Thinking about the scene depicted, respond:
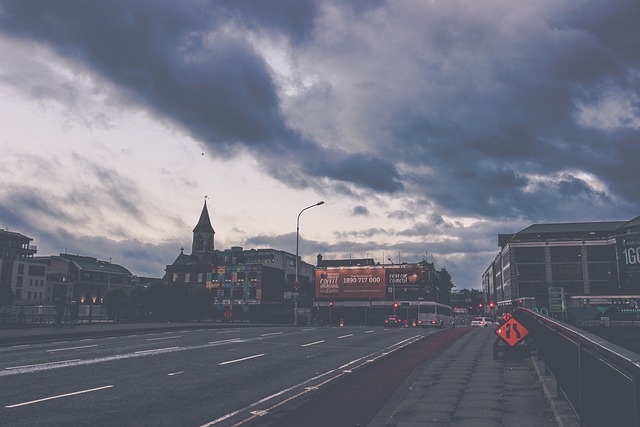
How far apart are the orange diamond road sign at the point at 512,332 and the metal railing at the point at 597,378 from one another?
5852 mm

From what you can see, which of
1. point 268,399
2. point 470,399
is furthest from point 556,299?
point 268,399

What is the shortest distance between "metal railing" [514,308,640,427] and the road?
538cm

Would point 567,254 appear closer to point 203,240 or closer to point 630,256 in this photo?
point 630,256

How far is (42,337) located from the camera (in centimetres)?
2611

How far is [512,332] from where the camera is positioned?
15.7 m

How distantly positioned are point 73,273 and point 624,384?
154m

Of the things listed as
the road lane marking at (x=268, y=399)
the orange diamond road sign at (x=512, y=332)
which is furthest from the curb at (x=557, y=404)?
the road lane marking at (x=268, y=399)

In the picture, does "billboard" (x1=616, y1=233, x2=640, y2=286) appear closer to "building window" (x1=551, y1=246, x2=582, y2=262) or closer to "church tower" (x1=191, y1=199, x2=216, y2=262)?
"building window" (x1=551, y1=246, x2=582, y2=262)

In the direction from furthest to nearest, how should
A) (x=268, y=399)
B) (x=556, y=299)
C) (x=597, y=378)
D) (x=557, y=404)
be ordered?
(x=556, y=299) → (x=268, y=399) → (x=557, y=404) → (x=597, y=378)

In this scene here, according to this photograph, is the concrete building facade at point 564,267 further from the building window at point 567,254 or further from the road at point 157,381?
the road at point 157,381

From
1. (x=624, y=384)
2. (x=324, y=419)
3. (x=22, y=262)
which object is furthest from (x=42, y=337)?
(x=22, y=262)

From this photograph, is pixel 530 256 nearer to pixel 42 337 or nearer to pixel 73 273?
pixel 42 337

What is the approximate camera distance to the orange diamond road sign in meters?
15.5

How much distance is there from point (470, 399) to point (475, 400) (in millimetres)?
129
